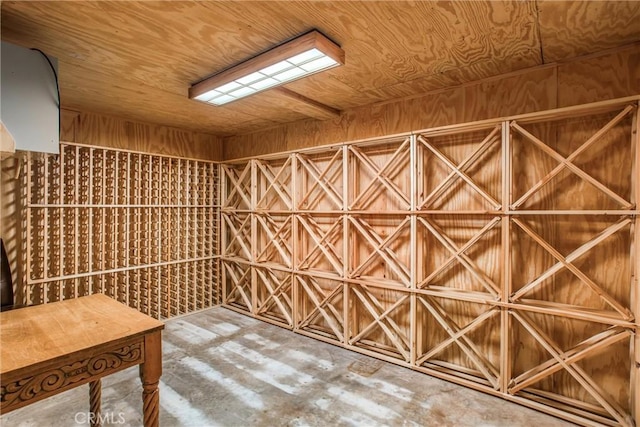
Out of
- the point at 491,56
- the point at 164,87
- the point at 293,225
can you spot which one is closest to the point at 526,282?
the point at 491,56

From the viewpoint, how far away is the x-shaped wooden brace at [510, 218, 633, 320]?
2.17 meters

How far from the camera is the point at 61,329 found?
5.38ft

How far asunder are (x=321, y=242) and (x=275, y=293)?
3.57 ft

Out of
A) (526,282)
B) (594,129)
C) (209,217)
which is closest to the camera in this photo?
(594,129)

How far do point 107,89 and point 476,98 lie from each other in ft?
11.3

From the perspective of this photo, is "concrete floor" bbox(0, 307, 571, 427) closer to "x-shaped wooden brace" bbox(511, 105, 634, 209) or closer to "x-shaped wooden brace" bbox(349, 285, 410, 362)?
"x-shaped wooden brace" bbox(349, 285, 410, 362)

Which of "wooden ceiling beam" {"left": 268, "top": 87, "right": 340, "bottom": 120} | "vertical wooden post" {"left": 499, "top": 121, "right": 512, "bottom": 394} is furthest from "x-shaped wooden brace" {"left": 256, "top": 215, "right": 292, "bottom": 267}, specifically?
"vertical wooden post" {"left": 499, "top": 121, "right": 512, "bottom": 394}

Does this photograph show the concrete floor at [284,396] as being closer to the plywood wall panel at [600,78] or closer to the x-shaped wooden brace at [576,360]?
the x-shaped wooden brace at [576,360]

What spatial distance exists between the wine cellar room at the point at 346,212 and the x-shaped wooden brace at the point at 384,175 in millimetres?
31

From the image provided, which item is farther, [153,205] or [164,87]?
[153,205]

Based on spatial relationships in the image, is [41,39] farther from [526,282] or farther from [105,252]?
[526,282]

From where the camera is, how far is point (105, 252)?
3844mm

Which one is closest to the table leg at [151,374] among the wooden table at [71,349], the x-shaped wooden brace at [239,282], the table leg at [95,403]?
the wooden table at [71,349]

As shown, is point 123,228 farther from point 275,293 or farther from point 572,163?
point 572,163
